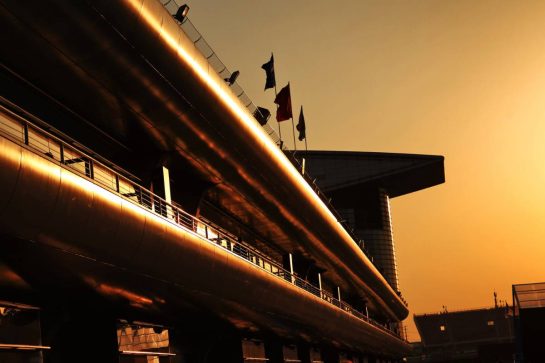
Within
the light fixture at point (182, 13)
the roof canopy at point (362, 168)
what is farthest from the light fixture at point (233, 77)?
the roof canopy at point (362, 168)

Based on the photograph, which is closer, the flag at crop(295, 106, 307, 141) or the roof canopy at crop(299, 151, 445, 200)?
the flag at crop(295, 106, 307, 141)

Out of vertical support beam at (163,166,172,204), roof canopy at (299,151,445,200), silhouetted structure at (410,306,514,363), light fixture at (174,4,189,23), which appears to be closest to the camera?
light fixture at (174,4,189,23)

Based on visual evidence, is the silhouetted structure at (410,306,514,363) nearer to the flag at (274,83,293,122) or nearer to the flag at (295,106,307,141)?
the flag at (295,106,307,141)

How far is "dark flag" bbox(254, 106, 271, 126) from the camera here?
30.1m

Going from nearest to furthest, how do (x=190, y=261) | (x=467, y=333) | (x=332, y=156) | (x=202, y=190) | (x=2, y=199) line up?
(x=2, y=199)
(x=190, y=261)
(x=202, y=190)
(x=332, y=156)
(x=467, y=333)

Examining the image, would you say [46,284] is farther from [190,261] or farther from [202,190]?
[202,190]

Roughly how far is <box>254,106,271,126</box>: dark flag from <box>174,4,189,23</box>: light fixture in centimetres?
740

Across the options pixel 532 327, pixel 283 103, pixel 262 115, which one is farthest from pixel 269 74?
pixel 532 327

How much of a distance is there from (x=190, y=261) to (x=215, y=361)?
13.0 m

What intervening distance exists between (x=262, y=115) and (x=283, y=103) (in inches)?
492

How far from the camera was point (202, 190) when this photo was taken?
30453 millimetres

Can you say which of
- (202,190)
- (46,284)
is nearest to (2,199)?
(46,284)

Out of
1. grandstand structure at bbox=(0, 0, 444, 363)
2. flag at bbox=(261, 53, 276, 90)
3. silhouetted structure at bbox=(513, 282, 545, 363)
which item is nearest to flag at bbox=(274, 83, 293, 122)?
flag at bbox=(261, 53, 276, 90)

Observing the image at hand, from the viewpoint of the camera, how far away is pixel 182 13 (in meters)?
22.1
